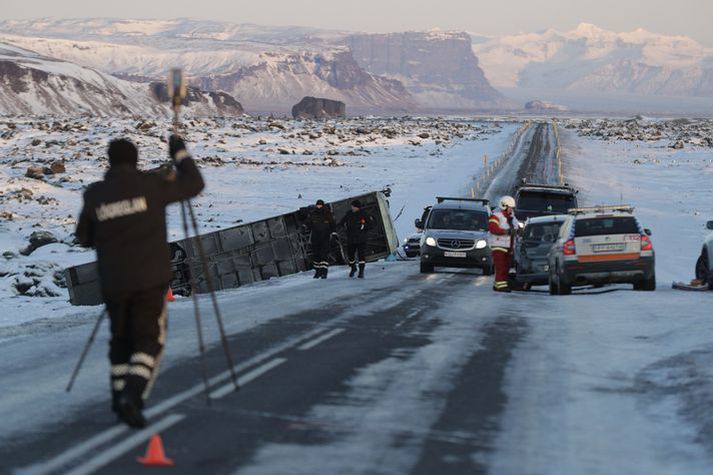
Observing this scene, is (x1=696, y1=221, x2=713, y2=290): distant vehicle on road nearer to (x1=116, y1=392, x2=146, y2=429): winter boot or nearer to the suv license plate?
the suv license plate

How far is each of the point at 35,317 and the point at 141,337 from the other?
10.8 m

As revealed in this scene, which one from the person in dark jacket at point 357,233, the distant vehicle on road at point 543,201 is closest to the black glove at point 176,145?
the person in dark jacket at point 357,233

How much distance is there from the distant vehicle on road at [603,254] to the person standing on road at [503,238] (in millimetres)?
954

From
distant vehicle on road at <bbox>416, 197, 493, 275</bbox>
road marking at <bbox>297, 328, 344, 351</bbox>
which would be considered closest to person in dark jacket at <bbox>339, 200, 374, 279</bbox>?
distant vehicle on road at <bbox>416, 197, 493, 275</bbox>

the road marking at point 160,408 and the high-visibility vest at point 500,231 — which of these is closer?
the road marking at point 160,408

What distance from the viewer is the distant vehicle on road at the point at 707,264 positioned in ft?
65.7

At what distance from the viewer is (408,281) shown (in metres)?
22.7

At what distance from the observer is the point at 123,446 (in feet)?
21.6

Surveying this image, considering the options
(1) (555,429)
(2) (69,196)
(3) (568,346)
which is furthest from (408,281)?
(2) (69,196)

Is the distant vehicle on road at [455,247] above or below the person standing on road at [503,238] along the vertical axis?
below

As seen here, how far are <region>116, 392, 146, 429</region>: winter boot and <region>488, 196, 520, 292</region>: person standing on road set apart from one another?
43.2 feet

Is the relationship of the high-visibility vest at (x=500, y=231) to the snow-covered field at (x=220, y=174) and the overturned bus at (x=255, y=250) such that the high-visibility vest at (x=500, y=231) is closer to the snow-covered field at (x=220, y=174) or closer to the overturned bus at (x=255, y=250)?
the snow-covered field at (x=220, y=174)

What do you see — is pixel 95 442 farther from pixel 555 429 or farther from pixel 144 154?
pixel 144 154

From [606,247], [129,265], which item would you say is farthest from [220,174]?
[129,265]
